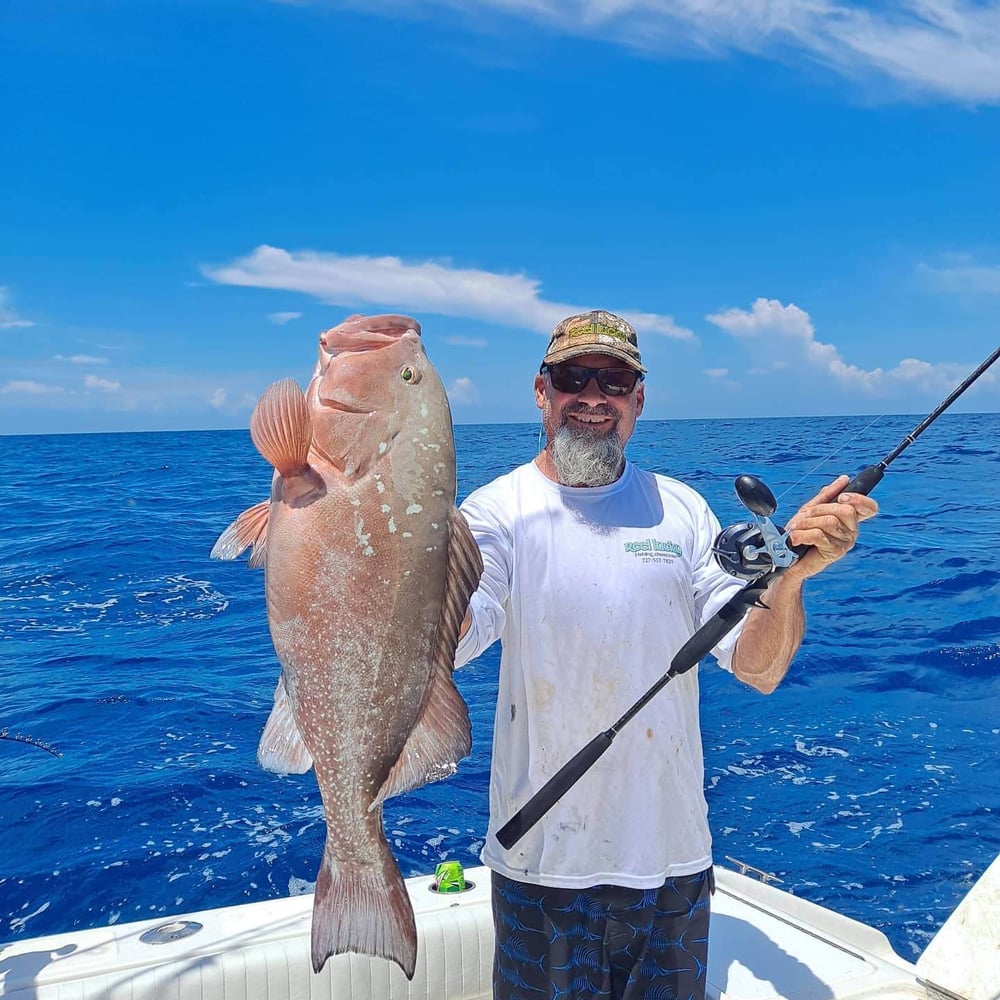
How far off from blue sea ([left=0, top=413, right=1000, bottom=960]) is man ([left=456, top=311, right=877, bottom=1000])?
0.21 meters

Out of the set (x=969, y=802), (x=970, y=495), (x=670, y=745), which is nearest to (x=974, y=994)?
(x=670, y=745)

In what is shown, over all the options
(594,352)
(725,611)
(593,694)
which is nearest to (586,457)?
(594,352)

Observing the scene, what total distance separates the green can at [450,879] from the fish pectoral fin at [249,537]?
305 cm

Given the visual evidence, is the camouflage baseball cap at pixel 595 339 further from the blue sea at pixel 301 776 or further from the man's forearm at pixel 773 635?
the blue sea at pixel 301 776

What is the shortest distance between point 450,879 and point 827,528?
2.90 m

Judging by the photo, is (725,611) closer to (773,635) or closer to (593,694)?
(773,635)

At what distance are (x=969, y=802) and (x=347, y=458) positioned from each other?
7.89 m

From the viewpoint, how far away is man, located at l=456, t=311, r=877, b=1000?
2.75 m

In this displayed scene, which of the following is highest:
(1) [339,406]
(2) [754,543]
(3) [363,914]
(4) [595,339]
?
(4) [595,339]

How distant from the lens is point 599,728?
2791 millimetres

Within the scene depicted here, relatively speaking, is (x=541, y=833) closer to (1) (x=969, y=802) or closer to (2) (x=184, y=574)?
(1) (x=969, y=802)

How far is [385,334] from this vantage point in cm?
A: 194

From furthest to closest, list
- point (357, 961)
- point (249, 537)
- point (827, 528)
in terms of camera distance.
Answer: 1. point (357, 961)
2. point (827, 528)
3. point (249, 537)

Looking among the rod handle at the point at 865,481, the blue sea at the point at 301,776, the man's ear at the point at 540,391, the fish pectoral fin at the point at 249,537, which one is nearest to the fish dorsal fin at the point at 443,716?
the fish pectoral fin at the point at 249,537
